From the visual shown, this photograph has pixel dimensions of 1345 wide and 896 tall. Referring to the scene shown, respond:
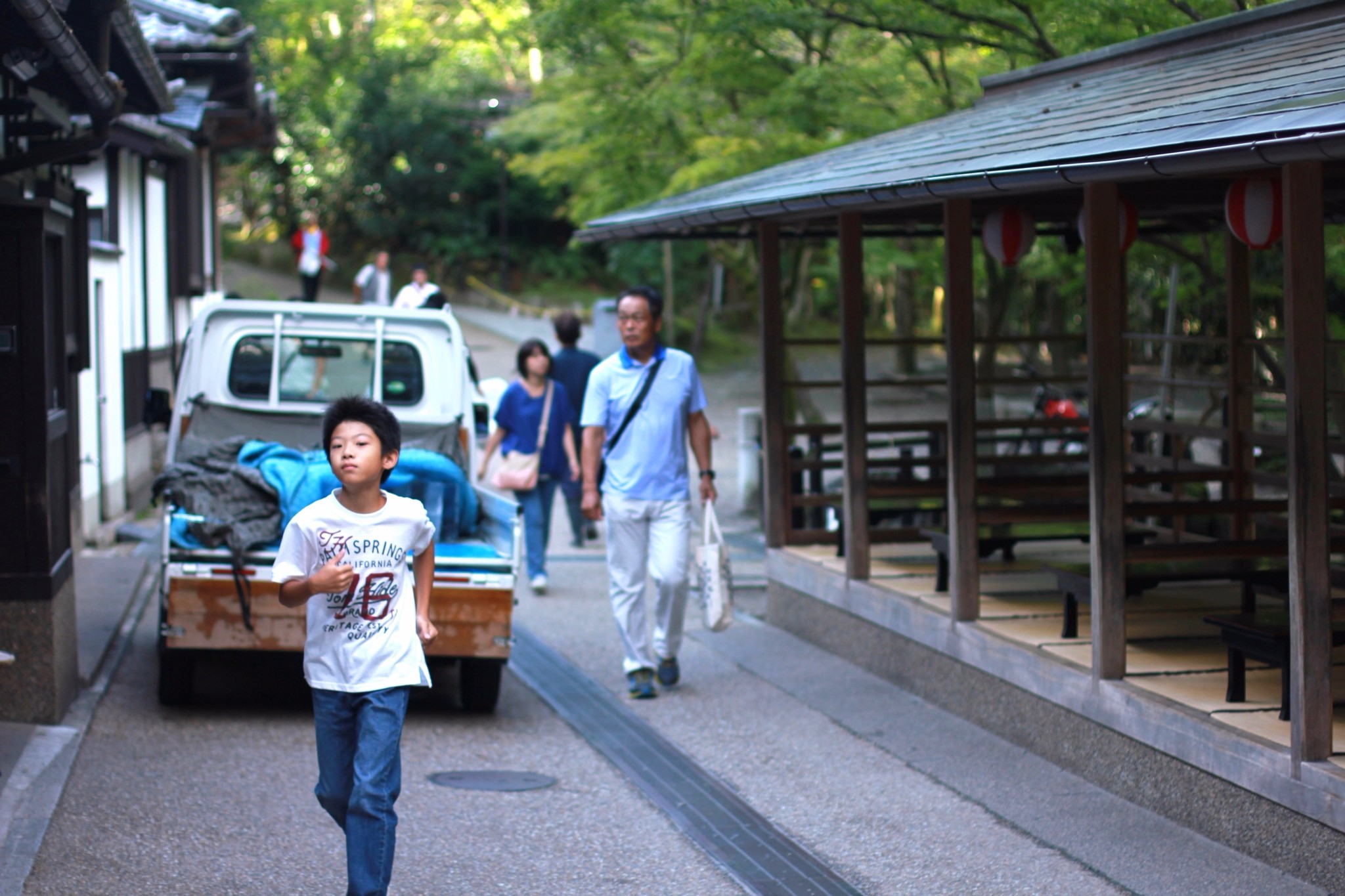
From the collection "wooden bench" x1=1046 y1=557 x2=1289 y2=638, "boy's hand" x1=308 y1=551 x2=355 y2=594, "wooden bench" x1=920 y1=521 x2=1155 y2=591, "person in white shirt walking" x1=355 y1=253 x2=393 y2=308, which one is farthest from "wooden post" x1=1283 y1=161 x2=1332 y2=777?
"person in white shirt walking" x1=355 y1=253 x2=393 y2=308

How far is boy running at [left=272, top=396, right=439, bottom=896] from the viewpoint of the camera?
Answer: 439cm

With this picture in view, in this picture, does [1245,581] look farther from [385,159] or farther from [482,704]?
[385,159]

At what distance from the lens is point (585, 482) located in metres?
8.23

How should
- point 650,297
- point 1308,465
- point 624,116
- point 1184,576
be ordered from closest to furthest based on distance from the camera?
point 1308,465
point 1184,576
point 650,297
point 624,116

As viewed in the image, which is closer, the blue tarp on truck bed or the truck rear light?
the truck rear light

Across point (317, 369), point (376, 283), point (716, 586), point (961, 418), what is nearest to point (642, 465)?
point (716, 586)

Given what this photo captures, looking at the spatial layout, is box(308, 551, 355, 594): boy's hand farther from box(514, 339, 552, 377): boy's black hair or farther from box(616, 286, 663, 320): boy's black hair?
box(514, 339, 552, 377): boy's black hair

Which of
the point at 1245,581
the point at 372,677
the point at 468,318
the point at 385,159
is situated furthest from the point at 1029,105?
the point at 385,159

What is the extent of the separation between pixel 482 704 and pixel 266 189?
37126 mm

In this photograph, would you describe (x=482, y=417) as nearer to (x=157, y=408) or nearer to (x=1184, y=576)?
(x=157, y=408)

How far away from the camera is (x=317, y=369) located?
9430 mm

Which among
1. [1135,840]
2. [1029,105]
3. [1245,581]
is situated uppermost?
[1029,105]

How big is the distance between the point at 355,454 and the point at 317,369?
5249mm

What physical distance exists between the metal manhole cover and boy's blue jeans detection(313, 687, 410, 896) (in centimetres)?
206
